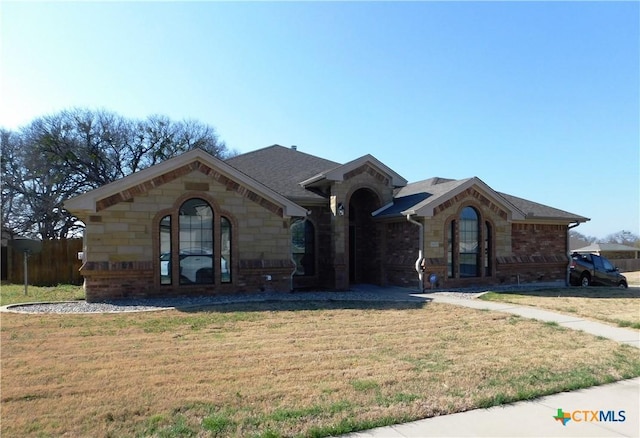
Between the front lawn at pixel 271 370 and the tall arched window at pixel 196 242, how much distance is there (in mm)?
3955

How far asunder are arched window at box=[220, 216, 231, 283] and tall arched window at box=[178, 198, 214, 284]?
323mm

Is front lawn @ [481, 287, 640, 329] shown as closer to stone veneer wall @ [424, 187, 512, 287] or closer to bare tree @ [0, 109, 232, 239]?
stone veneer wall @ [424, 187, 512, 287]

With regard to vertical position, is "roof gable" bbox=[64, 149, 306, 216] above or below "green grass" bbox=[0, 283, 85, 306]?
above

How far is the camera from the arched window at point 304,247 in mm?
17875

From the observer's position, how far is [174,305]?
12656 millimetres

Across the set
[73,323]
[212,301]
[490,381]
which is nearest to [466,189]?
[212,301]

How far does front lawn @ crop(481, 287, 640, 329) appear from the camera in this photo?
11.3m

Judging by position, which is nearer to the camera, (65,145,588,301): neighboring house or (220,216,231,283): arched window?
(65,145,588,301): neighboring house

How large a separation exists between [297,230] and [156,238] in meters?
5.62

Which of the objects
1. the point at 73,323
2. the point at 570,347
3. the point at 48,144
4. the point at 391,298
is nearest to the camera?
the point at 570,347

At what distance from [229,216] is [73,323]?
5974 millimetres

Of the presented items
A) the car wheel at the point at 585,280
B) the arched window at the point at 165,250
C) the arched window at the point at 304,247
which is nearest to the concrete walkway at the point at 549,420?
the arched window at the point at 165,250

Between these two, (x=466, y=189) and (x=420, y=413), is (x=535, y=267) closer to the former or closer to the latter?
(x=466, y=189)

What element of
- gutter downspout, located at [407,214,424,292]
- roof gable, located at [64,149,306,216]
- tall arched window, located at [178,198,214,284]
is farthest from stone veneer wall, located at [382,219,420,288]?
tall arched window, located at [178,198,214,284]
